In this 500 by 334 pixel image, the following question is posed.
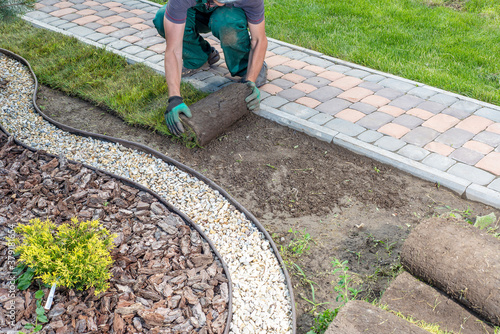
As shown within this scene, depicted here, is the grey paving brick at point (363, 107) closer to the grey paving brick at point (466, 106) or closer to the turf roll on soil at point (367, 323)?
the grey paving brick at point (466, 106)

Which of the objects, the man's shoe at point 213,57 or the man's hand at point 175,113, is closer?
the man's hand at point 175,113

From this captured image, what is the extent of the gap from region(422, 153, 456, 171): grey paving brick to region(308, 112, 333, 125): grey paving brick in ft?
3.14

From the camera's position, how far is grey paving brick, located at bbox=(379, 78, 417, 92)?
15.5 ft

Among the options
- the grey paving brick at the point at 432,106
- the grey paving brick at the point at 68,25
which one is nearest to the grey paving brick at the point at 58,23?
the grey paving brick at the point at 68,25

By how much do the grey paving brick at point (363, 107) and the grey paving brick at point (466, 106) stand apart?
2.59ft

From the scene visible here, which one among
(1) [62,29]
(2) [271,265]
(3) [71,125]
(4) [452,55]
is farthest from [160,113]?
(4) [452,55]

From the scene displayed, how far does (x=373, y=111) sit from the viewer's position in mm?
4332

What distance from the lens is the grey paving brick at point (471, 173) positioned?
11.4 feet

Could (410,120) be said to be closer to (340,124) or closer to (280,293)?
(340,124)

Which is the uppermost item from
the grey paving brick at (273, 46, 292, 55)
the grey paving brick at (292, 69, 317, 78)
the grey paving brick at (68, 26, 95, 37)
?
the grey paving brick at (292, 69, 317, 78)

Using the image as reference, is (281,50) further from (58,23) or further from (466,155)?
(58,23)

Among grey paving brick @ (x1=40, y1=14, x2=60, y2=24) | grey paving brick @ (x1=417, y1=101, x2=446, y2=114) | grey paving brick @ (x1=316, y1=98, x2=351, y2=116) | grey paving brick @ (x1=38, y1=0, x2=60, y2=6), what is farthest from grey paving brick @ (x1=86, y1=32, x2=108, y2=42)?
grey paving brick @ (x1=417, y1=101, x2=446, y2=114)

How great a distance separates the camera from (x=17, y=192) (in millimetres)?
3211

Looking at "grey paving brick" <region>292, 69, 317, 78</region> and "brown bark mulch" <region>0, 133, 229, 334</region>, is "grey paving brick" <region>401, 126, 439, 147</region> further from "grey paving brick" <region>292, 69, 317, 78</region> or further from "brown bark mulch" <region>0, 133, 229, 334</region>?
"brown bark mulch" <region>0, 133, 229, 334</region>
